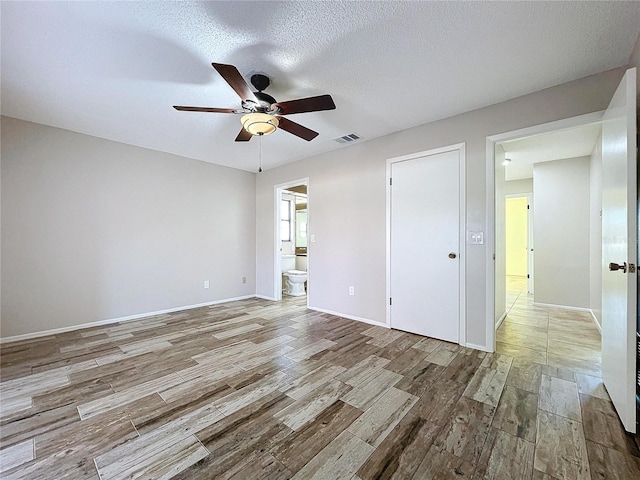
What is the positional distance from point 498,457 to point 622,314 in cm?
115

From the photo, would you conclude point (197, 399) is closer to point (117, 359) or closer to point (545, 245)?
point (117, 359)

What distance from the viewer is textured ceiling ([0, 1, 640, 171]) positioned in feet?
5.17

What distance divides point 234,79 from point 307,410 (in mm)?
2276

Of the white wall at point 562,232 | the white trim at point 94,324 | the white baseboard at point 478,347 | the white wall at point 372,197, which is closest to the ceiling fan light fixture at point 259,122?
the white wall at point 372,197

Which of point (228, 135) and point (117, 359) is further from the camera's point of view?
point (228, 135)

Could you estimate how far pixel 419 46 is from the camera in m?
1.86

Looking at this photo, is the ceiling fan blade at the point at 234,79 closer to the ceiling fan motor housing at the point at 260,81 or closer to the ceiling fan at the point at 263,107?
the ceiling fan at the point at 263,107

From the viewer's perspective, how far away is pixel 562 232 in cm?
433

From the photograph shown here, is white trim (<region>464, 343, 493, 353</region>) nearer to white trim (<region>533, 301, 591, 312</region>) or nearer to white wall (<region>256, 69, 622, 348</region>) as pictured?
white wall (<region>256, 69, 622, 348</region>)

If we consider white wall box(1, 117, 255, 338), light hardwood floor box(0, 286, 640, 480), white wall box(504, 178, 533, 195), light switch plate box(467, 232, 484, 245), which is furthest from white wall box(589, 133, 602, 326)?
white wall box(1, 117, 255, 338)

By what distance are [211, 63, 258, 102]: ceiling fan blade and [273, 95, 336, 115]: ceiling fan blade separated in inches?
9.5

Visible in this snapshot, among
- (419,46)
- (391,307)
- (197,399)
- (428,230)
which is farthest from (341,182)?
(197,399)

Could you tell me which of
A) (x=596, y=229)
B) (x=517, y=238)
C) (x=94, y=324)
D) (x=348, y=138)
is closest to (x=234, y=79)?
(x=348, y=138)

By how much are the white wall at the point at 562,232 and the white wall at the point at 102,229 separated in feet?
18.2
